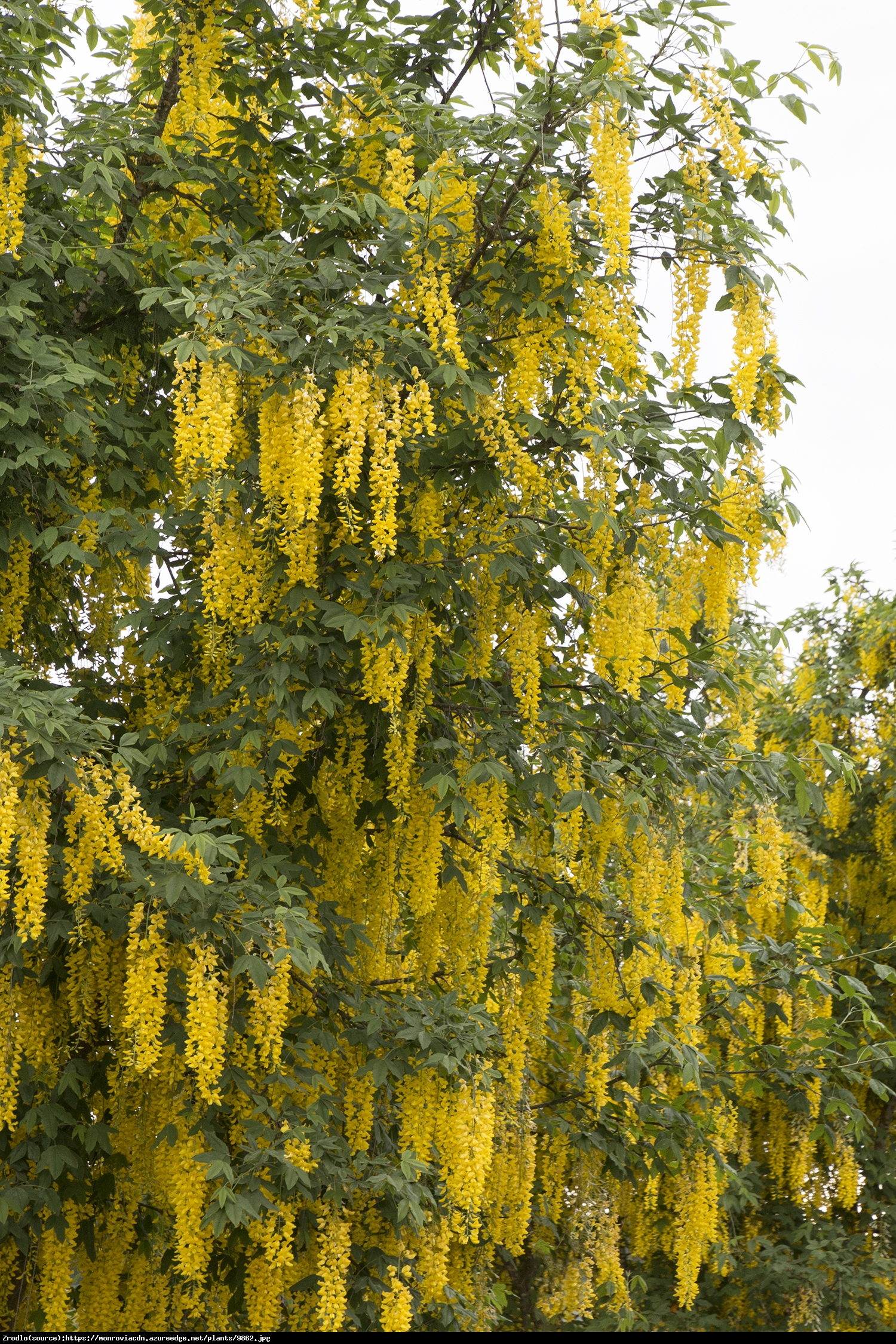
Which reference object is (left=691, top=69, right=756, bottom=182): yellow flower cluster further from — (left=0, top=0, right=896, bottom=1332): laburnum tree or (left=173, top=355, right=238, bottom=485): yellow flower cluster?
(left=173, top=355, right=238, bottom=485): yellow flower cluster

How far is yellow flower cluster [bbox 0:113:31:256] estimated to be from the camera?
3.99 meters

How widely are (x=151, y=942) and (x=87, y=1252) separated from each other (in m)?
1.36

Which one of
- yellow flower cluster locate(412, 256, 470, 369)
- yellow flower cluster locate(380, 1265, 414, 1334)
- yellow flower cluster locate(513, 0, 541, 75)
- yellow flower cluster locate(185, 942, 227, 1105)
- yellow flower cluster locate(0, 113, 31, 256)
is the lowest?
yellow flower cluster locate(380, 1265, 414, 1334)

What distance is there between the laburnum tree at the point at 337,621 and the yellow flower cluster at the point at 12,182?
0.05 feet

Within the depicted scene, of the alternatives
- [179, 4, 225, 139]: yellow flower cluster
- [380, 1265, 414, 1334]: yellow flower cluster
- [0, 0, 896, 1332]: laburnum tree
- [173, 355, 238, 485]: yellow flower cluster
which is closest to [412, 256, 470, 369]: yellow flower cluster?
[0, 0, 896, 1332]: laburnum tree

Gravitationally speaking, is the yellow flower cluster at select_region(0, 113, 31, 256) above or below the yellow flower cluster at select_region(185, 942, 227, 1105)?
above

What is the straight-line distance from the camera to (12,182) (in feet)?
13.4

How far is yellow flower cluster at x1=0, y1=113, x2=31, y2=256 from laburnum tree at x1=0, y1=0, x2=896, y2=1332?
0.01m

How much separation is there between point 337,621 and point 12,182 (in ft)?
6.02

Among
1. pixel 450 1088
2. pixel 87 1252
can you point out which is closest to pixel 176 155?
pixel 450 1088

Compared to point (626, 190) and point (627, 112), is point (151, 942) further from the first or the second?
point (627, 112)

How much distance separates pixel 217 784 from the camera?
150 inches

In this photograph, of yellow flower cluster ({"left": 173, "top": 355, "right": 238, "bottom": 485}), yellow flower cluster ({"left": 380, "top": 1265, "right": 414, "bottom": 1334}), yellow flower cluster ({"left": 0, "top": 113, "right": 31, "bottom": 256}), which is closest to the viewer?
yellow flower cluster ({"left": 173, "top": 355, "right": 238, "bottom": 485})

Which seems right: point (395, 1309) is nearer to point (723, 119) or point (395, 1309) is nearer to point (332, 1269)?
point (332, 1269)
